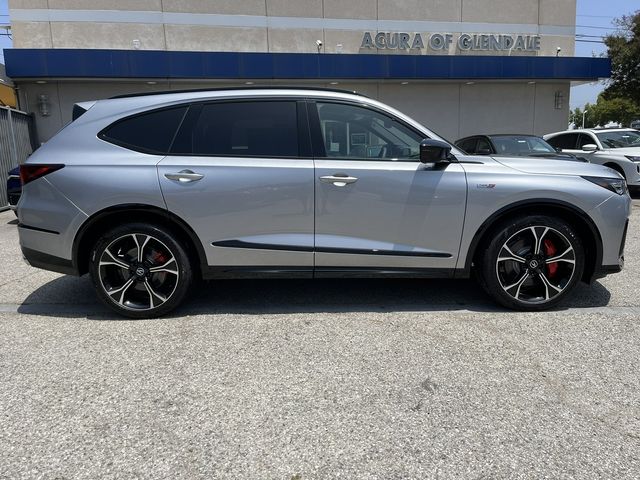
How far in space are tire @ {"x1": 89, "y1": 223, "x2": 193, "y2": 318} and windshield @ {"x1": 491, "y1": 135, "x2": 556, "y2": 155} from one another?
7604mm

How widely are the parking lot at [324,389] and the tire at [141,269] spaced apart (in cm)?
17

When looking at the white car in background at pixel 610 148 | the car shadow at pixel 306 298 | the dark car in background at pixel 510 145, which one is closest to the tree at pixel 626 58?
the white car in background at pixel 610 148

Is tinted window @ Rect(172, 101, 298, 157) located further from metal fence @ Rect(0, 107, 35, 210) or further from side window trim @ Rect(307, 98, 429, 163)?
metal fence @ Rect(0, 107, 35, 210)

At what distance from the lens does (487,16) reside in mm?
15508

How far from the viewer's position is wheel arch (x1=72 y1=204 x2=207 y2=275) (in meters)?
3.90

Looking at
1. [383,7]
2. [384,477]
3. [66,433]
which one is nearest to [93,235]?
[66,433]

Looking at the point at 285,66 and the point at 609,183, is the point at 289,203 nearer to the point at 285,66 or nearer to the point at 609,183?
the point at 609,183

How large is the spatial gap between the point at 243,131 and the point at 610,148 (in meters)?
11.3

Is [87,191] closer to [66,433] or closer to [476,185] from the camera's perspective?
[66,433]

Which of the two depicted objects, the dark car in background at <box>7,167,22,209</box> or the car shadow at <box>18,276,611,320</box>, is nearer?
the car shadow at <box>18,276,611,320</box>

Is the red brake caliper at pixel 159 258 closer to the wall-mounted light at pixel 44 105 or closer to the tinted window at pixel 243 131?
the tinted window at pixel 243 131

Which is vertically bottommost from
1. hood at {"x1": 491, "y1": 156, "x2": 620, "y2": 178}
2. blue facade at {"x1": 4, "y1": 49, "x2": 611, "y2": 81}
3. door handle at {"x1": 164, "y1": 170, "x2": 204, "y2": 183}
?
hood at {"x1": 491, "y1": 156, "x2": 620, "y2": 178}

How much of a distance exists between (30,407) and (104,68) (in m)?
12.2

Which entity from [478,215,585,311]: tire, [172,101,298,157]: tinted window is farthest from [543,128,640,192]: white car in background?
[172,101,298,157]: tinted window
